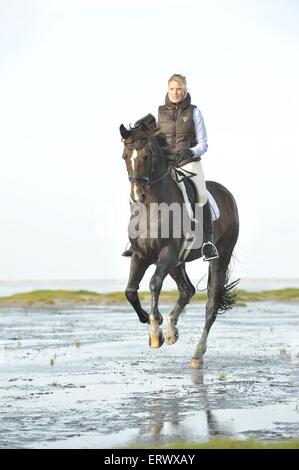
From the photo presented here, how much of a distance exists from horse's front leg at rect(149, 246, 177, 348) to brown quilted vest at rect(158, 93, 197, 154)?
5.10 feet

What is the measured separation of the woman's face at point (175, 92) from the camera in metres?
12.7

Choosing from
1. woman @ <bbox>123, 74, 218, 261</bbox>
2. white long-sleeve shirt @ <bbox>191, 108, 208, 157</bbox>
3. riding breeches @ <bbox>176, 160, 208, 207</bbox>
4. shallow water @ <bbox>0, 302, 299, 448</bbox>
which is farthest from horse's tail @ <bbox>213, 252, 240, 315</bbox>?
white long-sleeve shirt @ <bbox>191, 108, 208, 157</bbox>

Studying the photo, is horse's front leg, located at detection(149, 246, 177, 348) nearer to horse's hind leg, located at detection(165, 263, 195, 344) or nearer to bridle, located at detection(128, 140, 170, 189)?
bridle, located at detection(128, 140, 170, 189)

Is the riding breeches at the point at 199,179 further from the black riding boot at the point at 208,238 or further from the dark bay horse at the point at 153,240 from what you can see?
the dark bay horse at the point at 153,240

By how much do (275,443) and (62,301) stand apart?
46.7 m

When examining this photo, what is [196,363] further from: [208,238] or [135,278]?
[135,278]

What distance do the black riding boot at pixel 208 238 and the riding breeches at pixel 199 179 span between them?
25cm

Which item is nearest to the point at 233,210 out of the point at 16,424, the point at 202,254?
the point at 202,254

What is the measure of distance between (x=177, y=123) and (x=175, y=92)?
47 cm

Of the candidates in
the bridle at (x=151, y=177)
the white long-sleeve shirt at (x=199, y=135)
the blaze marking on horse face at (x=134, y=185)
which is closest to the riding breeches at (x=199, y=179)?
the white long-sleeve shirt at (x=199, y=135)

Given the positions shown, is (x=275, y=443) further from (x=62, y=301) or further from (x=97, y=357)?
(x=62, y=301)

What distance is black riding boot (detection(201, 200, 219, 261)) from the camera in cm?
1377

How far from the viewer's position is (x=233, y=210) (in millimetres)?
15758

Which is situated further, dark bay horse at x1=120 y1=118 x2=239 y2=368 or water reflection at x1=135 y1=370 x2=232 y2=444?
dark bay horse at x1=120 y1=118 x2=239 y2=368
